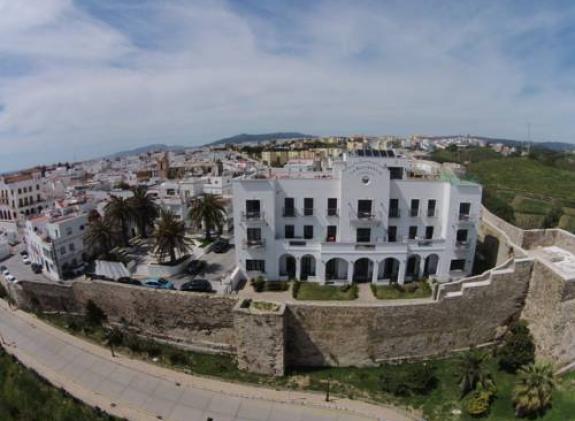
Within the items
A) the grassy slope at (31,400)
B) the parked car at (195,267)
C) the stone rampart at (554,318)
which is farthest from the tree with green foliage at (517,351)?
the parked car at (195,267)

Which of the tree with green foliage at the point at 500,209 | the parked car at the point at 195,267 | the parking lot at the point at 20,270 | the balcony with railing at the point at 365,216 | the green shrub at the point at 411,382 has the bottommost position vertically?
the parking lot at the point at 20,270

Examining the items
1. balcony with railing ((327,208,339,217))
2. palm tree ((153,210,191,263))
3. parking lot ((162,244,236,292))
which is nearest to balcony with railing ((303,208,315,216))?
balcony with railing ((327,208,339,217))

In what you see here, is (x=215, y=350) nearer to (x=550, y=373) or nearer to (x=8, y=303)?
(x=550, y=373)

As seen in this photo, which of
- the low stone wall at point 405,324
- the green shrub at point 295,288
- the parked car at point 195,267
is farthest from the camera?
the parked car at point 195,267

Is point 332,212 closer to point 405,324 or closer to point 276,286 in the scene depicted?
point 276,286

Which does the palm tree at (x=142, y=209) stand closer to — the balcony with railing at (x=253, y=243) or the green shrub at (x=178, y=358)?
the balcony with railing at (x=253, y=243)

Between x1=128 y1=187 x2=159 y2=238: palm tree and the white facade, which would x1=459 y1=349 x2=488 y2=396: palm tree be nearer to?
x1=128 y1=187 x2=159 y2=238: palm tree
